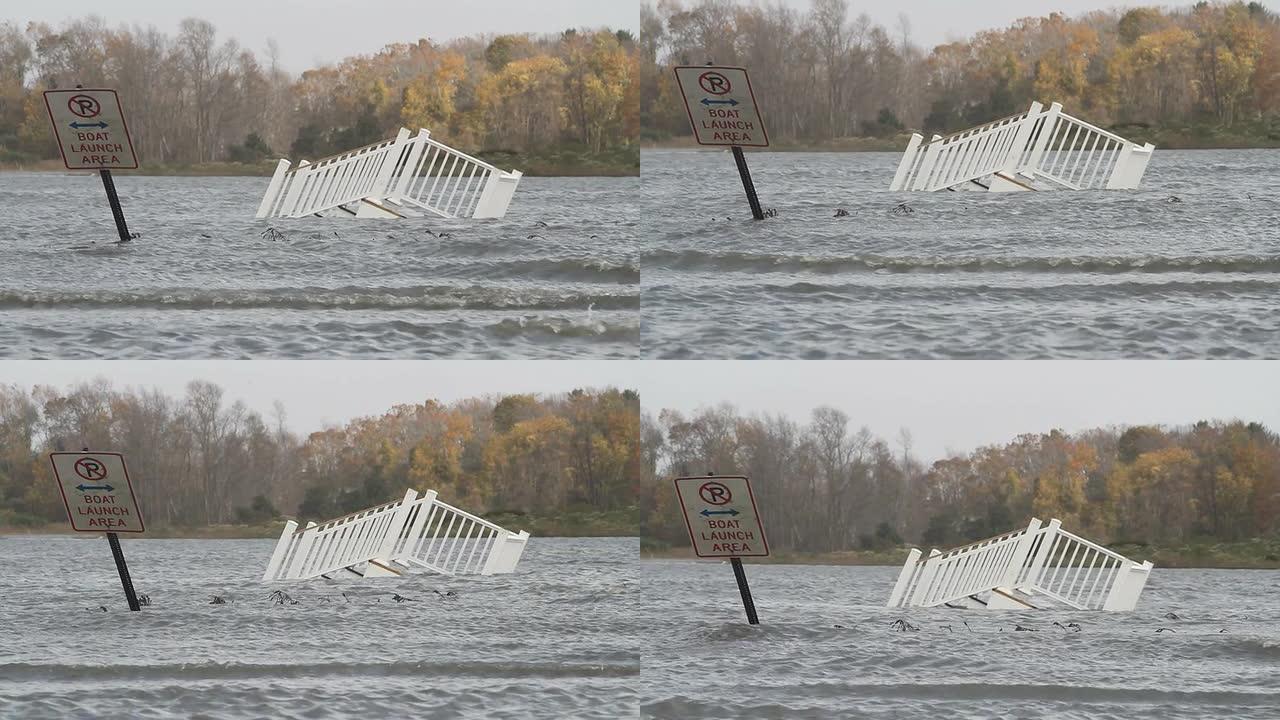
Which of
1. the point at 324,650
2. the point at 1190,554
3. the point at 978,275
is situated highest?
the point at 978,275

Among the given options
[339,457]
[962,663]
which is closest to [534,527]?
[339,457]

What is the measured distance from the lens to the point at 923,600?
16.5 meters

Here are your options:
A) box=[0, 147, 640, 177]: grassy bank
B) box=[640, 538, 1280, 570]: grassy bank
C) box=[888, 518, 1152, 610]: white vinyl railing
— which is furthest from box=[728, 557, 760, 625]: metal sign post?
box=[0, 147, 640, 177]: grassy bank

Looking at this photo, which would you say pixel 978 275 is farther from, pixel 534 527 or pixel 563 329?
pixel 534 527

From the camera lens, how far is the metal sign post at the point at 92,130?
51.3 feet

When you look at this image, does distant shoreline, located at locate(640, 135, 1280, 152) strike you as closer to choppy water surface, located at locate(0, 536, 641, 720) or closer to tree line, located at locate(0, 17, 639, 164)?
tree line, located at locate(0, 17, 639, 164)

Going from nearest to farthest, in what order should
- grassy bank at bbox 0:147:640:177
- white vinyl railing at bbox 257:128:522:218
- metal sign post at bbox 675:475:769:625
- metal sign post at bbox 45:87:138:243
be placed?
metal sign post at bbox 675:475:769:625
metal sign post at bbox 45:87:138:243
white vinyl railing at bbox 257:128:522:218
grassy bank at bbox 0:147:640:177

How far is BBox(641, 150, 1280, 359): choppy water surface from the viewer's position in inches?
604

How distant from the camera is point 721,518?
41.6ft

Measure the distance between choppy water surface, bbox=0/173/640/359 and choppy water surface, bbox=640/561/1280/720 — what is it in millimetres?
3698

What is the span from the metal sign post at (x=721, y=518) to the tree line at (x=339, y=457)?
64.9 ft

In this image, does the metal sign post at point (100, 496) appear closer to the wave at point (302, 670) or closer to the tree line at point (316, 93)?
the wave at point (302, 670)

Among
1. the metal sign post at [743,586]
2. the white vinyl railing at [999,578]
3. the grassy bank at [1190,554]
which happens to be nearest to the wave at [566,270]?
the white vinyl railing at [999,578]

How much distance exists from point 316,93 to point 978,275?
48.8ft
